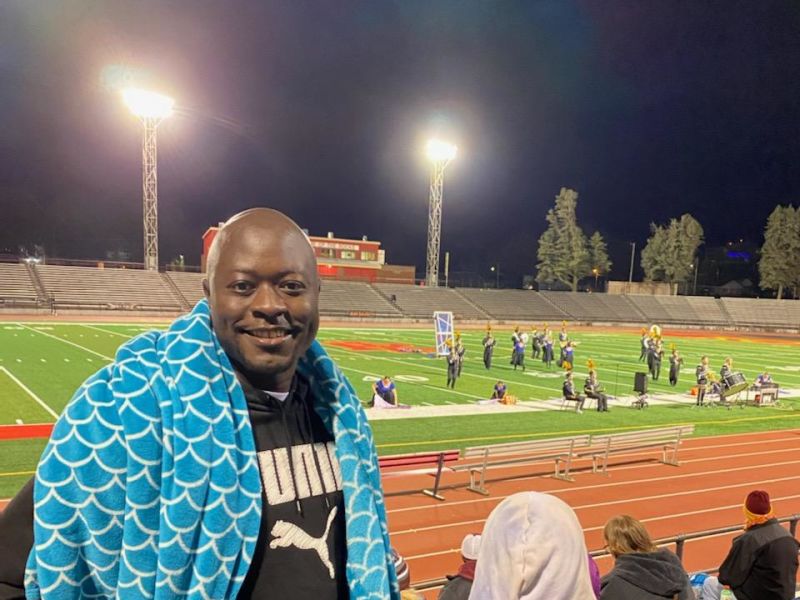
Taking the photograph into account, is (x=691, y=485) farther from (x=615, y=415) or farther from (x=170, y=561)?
(x=170, y=561)

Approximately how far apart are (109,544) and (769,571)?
16.1ft

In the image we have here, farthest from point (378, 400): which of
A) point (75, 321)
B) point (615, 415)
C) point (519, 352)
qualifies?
point (75, 321)

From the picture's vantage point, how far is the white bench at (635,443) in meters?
11.2

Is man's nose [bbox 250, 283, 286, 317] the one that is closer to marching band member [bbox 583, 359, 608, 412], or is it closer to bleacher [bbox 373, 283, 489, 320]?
marching band member [bbox 583, 359, 608, 412]

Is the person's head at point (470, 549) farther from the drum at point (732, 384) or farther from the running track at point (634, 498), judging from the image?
the drum at point (732, 384)

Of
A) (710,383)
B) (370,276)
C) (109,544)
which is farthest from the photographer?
(370,276)

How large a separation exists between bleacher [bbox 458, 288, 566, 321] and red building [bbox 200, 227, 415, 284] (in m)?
7.66

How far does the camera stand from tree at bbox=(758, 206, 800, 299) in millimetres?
66250

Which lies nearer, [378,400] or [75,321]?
[378,400]

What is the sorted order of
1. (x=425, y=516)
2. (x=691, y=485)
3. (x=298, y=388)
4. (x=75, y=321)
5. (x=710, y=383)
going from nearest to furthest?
1. (x=298, y=388)
2. (x=425, y=516)
3. (x=691, y=485)
4. (x=710, y=383)
5. (x=75, y=321)

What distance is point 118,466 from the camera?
1251 mm

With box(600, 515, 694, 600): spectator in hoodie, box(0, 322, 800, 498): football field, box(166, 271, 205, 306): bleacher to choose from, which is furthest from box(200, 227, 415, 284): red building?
box(600, 515, 694, 600): spectator in hoodie

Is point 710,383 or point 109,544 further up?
point 109,544

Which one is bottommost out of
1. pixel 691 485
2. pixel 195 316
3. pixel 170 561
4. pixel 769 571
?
pixel 691 485
